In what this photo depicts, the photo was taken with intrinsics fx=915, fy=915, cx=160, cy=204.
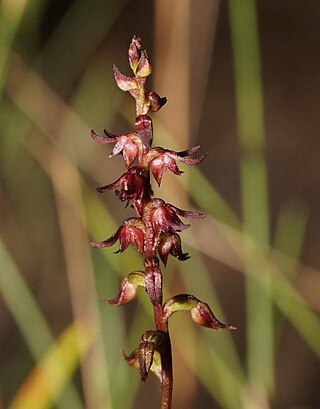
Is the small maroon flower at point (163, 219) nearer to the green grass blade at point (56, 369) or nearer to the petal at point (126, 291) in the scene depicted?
the petal at point (126, 291)

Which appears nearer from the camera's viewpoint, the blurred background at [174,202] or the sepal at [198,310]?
the sepal at [198,310]

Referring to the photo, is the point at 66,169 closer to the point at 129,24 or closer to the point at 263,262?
the point at 263,262

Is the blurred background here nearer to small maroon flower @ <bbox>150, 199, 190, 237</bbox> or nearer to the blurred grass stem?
the blurred grass stem

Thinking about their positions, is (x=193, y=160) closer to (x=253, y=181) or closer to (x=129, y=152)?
(x=129, y=152)

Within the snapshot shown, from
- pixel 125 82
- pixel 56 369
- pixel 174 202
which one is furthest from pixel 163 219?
pixel 174 202

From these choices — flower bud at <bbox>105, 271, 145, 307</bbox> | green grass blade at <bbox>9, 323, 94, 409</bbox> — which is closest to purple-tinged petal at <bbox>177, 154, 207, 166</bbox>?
flower bud at <bbox>105, 271, 145, 307</bbox>

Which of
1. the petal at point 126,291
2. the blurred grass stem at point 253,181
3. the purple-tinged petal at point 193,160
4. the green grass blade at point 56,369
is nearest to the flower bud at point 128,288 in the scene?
the petal at point 126,291

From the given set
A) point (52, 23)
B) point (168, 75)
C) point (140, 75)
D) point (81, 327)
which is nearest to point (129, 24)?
point (52, 23)
